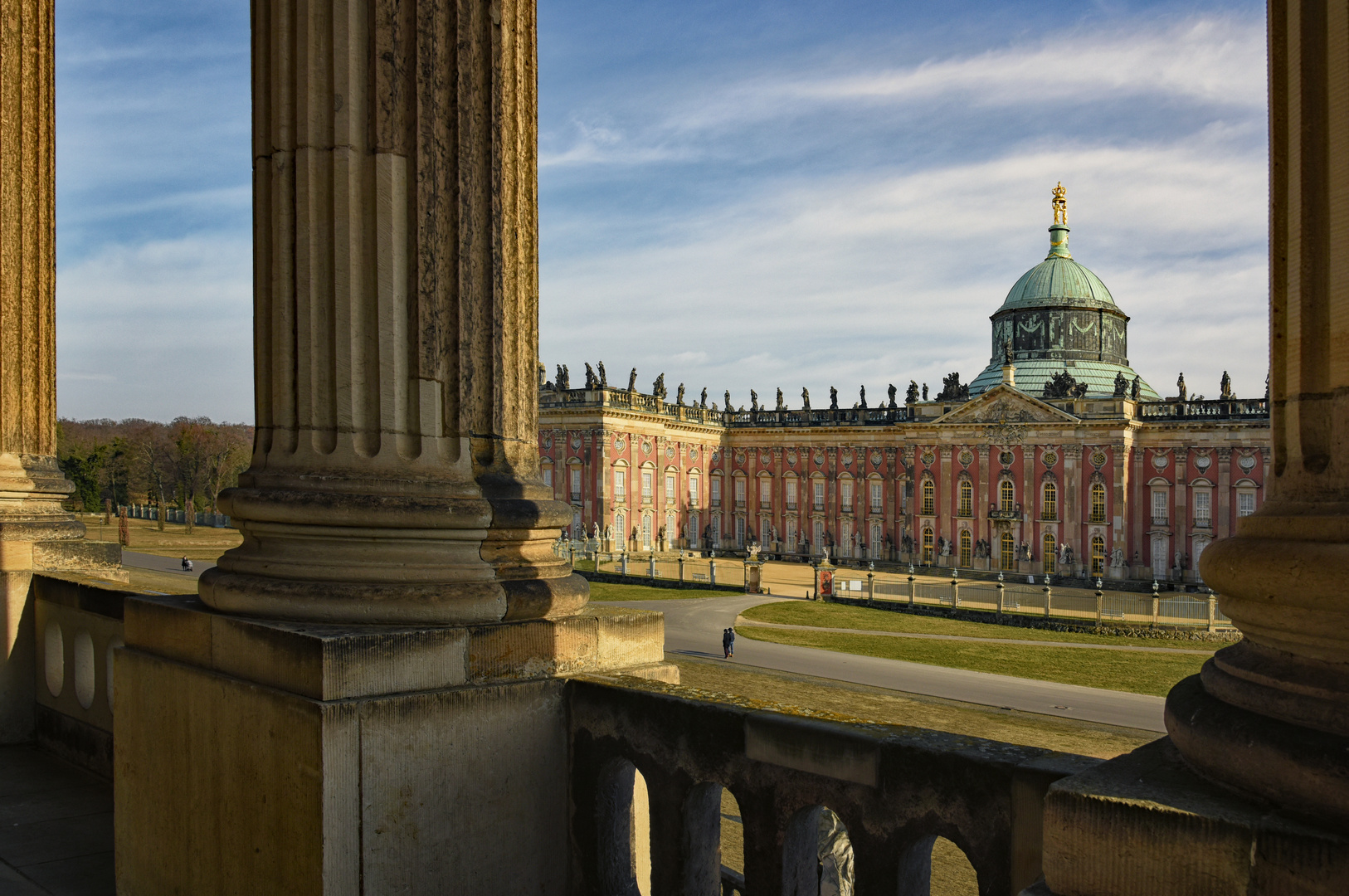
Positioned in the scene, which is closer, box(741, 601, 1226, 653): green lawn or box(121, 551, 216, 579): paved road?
box(741, 601, 1226, 653): green lawn

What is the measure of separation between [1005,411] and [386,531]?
5753 centimetres

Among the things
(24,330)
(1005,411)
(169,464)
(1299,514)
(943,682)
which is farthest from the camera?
(169,464)

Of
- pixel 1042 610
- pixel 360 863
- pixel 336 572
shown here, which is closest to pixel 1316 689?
pixel 360 863

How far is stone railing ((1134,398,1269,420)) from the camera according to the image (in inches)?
2094

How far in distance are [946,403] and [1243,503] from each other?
16370mm

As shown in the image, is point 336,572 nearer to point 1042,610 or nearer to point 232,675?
point 232,675

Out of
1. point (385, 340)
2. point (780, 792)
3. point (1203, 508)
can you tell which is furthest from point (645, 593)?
point (780, 792)

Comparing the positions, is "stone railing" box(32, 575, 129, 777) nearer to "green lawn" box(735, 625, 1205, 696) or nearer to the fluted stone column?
the fluted stone column

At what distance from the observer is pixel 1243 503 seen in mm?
52406

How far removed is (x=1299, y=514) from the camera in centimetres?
227

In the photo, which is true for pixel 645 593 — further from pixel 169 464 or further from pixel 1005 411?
pixel 169 464

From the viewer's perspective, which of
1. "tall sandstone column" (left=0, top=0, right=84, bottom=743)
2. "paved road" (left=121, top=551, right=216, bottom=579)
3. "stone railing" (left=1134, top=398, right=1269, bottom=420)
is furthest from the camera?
"stone railing" (left=1134, top=398, right=1269, bottom=420)

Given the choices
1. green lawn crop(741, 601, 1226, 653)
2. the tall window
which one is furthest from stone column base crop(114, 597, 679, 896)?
the tall window

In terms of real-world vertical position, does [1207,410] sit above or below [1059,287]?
below
